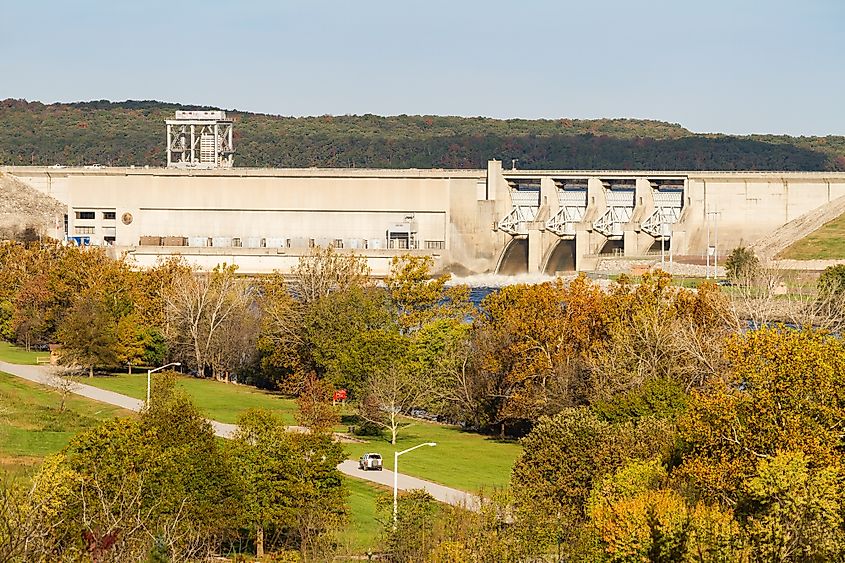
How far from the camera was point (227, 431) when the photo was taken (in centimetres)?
5397

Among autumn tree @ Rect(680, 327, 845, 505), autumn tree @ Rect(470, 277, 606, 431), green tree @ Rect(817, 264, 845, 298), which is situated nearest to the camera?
autumn tree @ Rect(680, 327, 845, 505)

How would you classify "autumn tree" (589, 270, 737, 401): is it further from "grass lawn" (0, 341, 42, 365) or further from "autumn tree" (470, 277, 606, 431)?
"grass lawn" (0, 341, 42, 365)

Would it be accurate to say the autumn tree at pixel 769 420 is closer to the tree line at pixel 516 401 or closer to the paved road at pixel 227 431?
the tree line at pixel 516 401

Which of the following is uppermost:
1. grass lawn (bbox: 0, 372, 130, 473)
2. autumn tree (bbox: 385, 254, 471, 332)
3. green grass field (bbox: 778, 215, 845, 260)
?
green grass field (bbox: 778, 215, 845, 260)

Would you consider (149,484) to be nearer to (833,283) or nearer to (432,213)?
(833,283)

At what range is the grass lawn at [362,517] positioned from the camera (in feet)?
124

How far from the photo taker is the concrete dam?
406 feet

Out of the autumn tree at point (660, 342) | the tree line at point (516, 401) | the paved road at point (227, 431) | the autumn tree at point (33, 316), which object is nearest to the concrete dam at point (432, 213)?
the tree line at point (516, 401)

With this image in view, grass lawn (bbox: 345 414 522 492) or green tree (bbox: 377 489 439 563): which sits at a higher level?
green tree (bbox: 377 489 439 563)

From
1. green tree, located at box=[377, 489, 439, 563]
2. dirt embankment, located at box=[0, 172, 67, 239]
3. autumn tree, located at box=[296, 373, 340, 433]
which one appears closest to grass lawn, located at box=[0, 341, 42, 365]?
autumn tree, located at box=[296, 373, 340, 433]

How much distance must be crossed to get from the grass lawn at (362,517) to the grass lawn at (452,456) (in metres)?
2.43

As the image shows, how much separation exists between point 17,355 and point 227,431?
2843cm

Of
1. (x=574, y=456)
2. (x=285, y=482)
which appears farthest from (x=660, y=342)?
(x=285, y=482)

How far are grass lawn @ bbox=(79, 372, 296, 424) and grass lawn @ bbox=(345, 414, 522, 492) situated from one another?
4.79 meters
